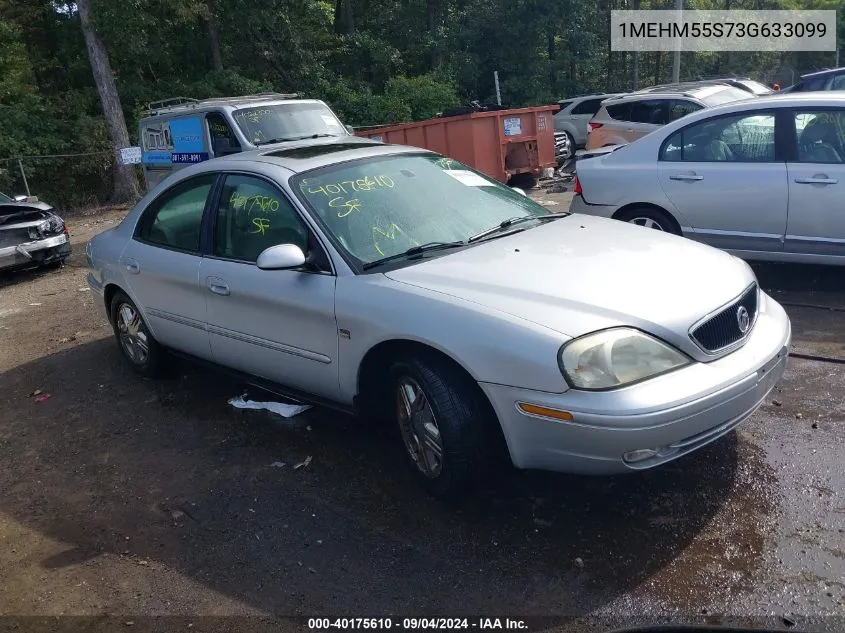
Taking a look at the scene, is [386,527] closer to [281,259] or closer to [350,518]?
[350,518]

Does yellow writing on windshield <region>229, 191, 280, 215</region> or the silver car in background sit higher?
yellow writing on windshield <region>229, 191, 280, 215</region>

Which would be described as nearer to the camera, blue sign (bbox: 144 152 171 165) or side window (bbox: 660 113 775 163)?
side window (bbox: 660 113 775 163)

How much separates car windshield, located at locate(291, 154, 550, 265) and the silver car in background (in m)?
2.42

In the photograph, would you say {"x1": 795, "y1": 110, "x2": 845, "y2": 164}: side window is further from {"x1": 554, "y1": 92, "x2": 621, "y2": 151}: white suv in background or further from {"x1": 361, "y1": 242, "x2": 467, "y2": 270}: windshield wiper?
{"x1": 554, "y1": 92, "x2": 621, "y2": 151}: white suv in background

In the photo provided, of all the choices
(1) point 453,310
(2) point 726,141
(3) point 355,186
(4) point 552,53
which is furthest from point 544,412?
(4) point 552,53

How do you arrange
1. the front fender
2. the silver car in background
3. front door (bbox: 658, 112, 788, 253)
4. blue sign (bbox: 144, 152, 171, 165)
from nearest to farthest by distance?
the front fender < the silver car in background < front door (bbox: 658, 112, 788, 253) < blue sign (bbox: 144, 152, 171, 165)

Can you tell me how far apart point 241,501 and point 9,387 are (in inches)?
124

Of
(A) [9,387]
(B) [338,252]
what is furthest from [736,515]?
(A) [9,387]

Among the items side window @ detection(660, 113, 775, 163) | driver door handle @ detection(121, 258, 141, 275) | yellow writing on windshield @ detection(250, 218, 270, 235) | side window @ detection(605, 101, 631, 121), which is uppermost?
yellow writing on windshield @ detection(250, 218, 270, 235)

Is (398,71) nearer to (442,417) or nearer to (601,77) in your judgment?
(601,77)

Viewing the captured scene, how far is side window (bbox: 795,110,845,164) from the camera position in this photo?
5965mm

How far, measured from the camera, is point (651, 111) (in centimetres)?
1232

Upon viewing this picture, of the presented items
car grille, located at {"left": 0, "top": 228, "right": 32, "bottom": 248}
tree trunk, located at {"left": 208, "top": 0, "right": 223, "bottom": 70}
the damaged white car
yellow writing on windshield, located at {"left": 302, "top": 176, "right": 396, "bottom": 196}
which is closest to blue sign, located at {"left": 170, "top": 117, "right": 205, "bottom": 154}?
the damaged white car

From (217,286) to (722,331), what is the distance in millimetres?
2813
